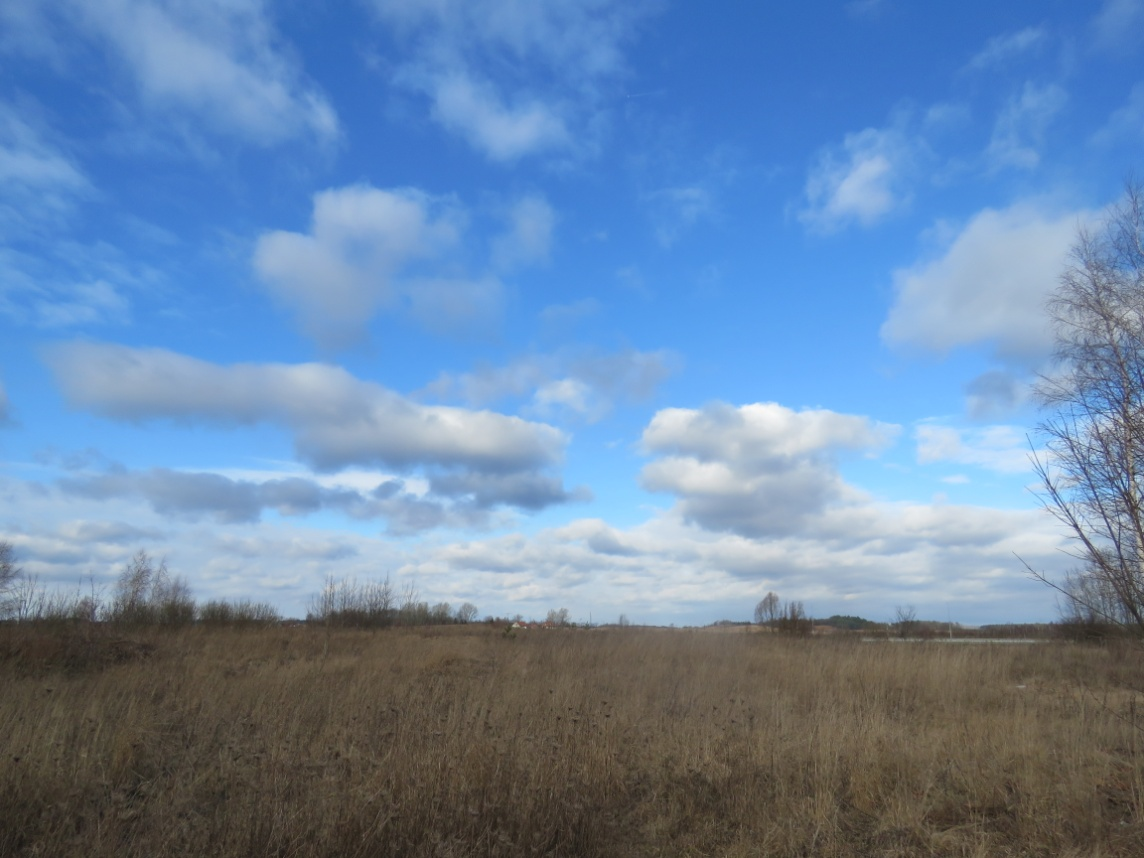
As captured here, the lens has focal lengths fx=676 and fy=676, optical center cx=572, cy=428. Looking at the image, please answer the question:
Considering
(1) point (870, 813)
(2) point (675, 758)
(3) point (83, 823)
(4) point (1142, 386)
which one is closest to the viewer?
(3) point (83, 823)

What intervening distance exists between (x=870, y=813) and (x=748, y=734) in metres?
1.92

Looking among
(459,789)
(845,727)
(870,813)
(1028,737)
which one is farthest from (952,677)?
(459,789)

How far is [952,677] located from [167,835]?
13879 millimetres

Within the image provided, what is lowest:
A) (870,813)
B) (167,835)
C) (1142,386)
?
(870,813)

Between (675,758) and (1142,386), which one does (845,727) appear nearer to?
(675,758)

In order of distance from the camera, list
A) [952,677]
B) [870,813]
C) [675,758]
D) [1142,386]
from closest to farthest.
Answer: [870,813] < [675,758] < [1142,386] < [952,677]

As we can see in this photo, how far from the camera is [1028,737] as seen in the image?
7.93 meters

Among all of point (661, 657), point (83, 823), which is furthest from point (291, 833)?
point (661, 657)

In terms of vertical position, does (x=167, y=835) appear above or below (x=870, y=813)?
above

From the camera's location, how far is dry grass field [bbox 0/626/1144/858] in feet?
15.5

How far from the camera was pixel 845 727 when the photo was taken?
317 inches

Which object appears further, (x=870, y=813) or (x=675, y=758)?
(x=675, y=758)

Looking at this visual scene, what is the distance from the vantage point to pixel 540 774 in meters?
5.77

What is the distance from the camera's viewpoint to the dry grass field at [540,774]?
4727 millimetres
